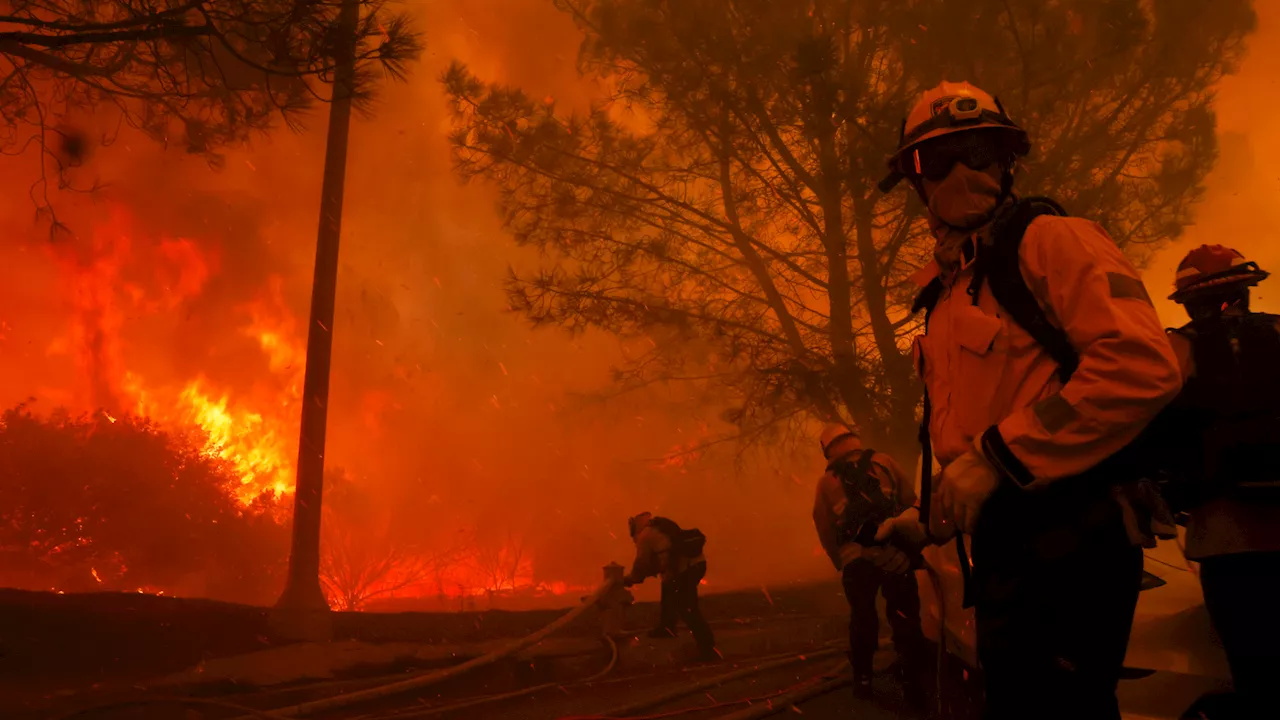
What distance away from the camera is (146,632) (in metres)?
6.84

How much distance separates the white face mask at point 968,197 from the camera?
1.72 meters

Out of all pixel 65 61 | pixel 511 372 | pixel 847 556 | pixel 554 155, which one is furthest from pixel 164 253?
pixel 847 556

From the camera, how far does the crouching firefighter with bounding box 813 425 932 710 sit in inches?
169

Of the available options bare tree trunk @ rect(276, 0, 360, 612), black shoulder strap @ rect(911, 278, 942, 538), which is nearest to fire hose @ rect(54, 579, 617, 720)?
bare tree trunk @ rect(276, 0, 360, 612)

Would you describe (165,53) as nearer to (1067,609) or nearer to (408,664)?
(408,664)

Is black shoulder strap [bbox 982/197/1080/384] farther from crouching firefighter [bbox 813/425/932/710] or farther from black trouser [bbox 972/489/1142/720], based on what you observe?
crouching firefighter [bbox 813/425/932/710]

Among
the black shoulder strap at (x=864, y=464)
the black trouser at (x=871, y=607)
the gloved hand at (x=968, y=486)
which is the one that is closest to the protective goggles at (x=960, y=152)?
the gloved hand at (x=968, y=486)

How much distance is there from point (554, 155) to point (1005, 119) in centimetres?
843

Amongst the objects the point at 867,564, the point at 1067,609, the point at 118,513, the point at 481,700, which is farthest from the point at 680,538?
the point at 118,513

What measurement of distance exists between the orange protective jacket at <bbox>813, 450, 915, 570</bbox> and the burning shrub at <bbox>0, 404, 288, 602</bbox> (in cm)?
3183

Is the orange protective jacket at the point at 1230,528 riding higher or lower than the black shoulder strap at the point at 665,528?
lower

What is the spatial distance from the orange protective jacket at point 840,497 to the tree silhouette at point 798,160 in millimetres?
3239

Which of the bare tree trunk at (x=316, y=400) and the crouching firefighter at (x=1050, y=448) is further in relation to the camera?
the bare tree trunk at (x=316, y=400)

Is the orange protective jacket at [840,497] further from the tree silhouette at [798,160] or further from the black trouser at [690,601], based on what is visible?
the tree silhouette at [798,160]
